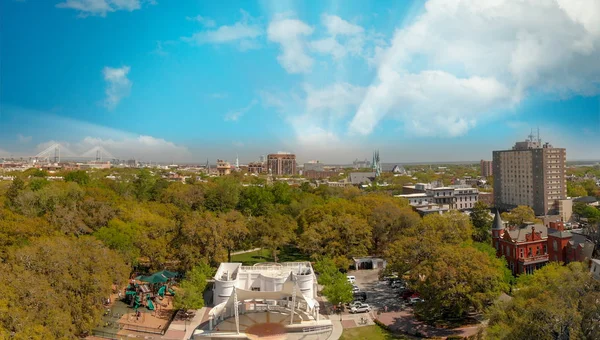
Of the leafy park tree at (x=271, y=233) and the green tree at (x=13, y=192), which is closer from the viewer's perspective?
the leafy park tree at (x=271, y=233)

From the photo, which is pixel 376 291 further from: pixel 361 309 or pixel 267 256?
pixel 267 256

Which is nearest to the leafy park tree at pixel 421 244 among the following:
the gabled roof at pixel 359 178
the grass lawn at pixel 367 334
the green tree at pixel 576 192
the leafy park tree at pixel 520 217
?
the grass lawn at pixel 367 334

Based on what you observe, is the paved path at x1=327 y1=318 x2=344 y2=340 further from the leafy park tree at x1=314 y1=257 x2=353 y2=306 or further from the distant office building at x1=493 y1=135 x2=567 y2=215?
the distant office building at x1=493 y1=135 x2=567 y2=215

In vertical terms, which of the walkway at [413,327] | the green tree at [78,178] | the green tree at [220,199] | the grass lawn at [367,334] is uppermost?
the green tree at [78,178]

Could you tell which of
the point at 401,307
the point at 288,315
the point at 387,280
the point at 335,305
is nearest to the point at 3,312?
the point at 288,315

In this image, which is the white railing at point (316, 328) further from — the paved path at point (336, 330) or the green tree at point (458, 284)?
the green tree at point (458, 284)

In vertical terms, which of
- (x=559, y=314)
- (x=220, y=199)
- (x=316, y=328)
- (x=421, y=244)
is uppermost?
(x=220, y=199)

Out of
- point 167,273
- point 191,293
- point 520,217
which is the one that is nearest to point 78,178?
point 167,273
